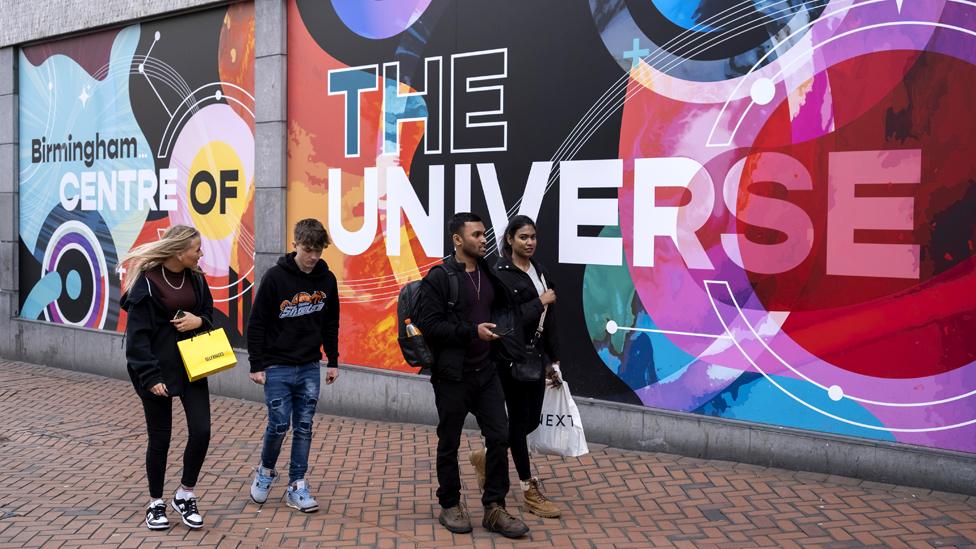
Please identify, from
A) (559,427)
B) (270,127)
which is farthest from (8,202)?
(559,427)

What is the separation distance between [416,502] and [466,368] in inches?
47.4

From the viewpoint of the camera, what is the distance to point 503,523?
524cm

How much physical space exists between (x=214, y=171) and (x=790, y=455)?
22.0 ft

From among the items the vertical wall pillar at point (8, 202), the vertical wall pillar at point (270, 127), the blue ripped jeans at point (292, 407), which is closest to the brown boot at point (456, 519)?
the blue ripped jeans at point (292, 407)

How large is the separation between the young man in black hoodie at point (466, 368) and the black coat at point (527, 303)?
16 cm

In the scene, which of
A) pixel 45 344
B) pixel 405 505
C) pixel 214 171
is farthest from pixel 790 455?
pixel 45 344

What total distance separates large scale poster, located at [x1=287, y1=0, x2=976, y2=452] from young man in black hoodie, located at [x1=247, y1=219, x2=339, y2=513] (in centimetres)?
240

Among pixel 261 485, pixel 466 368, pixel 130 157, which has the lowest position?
pixel 261 485

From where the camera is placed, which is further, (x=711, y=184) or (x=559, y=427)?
(x=711, y=184)

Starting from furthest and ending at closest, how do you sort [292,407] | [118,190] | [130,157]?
[118,190] → [130,157] → [292,407]

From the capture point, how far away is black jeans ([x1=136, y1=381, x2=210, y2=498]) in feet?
17.6

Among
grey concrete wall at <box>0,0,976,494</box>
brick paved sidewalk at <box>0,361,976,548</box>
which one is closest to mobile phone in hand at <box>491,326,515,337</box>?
brick paved sidewalk at <box>0,361,976,548</box>

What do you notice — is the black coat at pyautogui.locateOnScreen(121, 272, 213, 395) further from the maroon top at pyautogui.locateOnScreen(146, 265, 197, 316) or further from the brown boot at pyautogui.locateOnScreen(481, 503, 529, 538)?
the brown boot at pyautogui.locateOnScreen(481, 503, 529, 538)

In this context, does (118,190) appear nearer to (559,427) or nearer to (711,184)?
(711,184)
